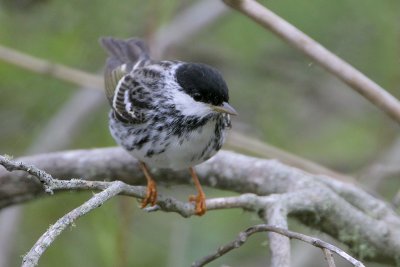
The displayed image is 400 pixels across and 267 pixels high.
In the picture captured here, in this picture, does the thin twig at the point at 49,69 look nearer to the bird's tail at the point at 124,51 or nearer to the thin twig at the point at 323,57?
the bird's tail at the point at 124,51

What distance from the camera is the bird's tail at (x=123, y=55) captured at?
4828 millimetres

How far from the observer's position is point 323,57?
3.40m

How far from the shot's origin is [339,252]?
2312 mm

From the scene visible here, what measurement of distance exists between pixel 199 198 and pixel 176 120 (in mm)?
390

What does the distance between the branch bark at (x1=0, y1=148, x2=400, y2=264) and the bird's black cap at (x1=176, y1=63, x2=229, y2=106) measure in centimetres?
39

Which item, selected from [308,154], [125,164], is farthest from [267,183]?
[308,154]

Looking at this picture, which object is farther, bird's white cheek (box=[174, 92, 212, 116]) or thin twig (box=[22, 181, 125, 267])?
bird's white cheek (box=[174, 92, 212, 116])

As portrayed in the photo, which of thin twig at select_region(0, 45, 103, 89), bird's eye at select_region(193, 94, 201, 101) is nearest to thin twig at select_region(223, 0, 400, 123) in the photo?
bird's eye at select_region(193, 94, 201, 101)

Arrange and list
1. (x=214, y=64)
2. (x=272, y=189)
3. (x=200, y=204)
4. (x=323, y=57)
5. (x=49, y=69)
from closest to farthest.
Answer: (x=323, y=57)
(x=200, y=204)
(x=272, y=189)
(x=49, y=69)
(x=214, y=64)

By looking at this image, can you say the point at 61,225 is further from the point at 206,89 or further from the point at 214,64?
the point at 214,64

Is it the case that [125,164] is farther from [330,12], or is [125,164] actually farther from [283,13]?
[330,12]

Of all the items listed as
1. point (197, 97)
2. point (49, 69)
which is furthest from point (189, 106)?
point (49, 69)

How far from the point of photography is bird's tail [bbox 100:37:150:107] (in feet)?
15.8

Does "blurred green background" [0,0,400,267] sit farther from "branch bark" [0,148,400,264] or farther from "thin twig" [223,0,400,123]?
"thin twig" [223,0,400,123]
